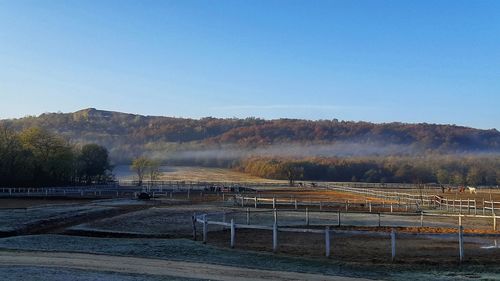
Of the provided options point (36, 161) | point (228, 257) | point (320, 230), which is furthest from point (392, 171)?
point (228, 257)

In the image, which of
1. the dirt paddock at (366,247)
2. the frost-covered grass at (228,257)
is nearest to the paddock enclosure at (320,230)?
the dirt paddock at (366,247)

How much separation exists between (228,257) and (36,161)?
80.4 m

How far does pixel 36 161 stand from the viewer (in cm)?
9400

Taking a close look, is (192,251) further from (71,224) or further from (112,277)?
(71,224)

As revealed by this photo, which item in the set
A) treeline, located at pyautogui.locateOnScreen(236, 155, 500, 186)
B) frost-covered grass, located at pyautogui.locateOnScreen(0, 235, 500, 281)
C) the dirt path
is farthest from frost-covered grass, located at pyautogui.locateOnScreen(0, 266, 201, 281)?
treeline, located at pyautogui.locateOnScreen(236, 155, 500, 186)

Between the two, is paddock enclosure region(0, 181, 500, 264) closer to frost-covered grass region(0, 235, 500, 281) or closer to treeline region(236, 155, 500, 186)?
frost-covered grass region(0, 235, 500, 281)

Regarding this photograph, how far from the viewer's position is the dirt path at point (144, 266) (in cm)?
1648

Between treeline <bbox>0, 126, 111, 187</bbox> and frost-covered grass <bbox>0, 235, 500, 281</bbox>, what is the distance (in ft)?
220

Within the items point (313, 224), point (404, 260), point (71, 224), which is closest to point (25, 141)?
point (71, 224)

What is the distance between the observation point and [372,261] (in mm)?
19672

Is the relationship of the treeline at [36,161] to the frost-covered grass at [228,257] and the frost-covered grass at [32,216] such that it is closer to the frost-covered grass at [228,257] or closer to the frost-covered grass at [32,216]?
the frost-covered grass at [32,216]

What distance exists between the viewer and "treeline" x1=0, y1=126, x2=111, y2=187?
8856 cm

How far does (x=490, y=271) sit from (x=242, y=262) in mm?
7451

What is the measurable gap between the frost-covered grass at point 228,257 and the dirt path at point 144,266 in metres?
0.86
